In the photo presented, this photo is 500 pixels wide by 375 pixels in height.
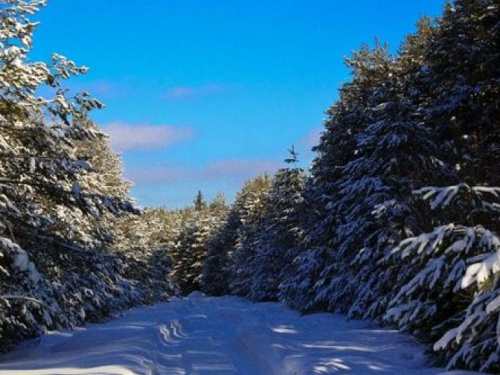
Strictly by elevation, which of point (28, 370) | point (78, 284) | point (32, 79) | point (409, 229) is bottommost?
point (28, 370)

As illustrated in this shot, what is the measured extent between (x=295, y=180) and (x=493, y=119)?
17.2 metres

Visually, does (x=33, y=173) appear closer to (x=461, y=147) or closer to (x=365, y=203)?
(x=461, y=147)

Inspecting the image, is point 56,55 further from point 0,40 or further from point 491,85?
point 491,85

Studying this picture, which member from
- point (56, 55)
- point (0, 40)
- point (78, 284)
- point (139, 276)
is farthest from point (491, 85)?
point (139, 276)

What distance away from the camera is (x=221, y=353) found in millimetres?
12203

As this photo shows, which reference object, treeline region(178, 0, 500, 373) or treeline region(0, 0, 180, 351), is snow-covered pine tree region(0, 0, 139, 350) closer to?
treeline region(0, 0, 180, 351)

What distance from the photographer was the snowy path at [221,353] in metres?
9.44

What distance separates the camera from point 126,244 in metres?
32.1

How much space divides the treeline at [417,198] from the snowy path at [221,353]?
852 mm

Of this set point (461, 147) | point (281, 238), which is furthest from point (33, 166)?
point (281, 238)

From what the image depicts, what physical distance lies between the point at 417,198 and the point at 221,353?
5669mm

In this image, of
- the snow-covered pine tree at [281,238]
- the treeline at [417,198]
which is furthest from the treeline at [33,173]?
the snow-covered pine tree at [281,238]

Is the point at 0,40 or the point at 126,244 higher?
the point at 0,40

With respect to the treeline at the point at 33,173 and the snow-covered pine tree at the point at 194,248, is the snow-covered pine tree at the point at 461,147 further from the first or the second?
the snow-covered pine tree at the point at 194,248
